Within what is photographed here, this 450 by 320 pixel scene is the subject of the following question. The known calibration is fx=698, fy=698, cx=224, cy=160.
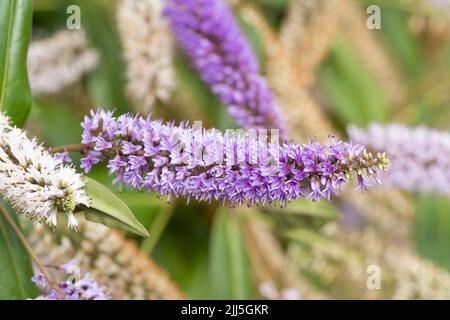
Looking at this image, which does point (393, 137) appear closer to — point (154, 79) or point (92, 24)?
point (154, 79)

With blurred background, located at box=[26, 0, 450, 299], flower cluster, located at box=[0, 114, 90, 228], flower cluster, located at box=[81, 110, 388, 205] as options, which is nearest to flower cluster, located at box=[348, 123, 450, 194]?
blurred background, located at box=[26, 0, 450, 299]

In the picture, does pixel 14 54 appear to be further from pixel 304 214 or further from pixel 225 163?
pixel 304 214

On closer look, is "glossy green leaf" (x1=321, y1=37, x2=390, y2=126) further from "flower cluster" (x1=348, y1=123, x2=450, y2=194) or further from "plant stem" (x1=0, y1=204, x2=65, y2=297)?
"plant stem" (x1=0, y1=204, x2=65, y2=297)

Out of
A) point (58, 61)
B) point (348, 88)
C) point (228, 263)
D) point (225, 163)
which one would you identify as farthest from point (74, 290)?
point (348, 88)

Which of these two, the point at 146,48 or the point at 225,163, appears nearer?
the point at 225,163

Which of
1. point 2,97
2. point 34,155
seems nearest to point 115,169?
point 34,155

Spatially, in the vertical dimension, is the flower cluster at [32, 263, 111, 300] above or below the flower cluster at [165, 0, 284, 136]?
below

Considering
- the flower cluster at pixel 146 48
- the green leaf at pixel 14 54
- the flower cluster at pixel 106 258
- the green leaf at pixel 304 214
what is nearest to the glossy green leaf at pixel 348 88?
the green leaf at pixel 304 214
